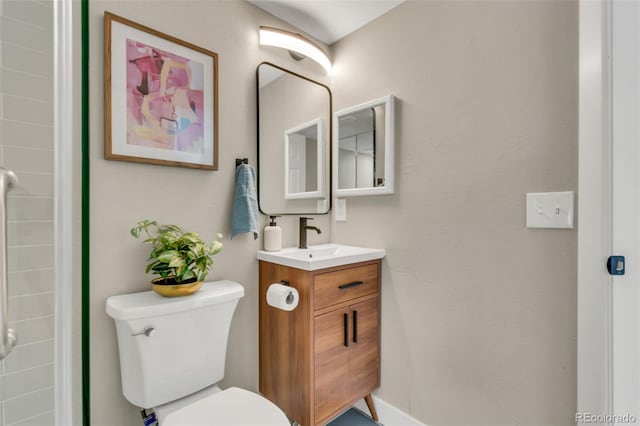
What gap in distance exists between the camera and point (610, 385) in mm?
977

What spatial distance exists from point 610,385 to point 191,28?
6.99 feet

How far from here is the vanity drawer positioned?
137 cm

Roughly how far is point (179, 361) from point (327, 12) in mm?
1861

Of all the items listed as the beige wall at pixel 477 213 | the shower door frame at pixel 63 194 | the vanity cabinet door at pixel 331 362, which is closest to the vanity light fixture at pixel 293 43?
the beige wall at pixel 477 213

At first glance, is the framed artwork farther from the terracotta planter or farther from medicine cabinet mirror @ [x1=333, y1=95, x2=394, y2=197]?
medicine cabinet mirror @ [x1=333, y1=95, x2=394, y2=197]

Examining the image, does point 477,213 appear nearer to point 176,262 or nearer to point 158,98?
point 176,262

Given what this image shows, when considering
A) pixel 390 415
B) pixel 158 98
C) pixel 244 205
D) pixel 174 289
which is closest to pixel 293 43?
pixel 158 98

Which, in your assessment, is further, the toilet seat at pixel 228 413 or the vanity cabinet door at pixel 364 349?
the vanity cabinet door at pixel 364 349

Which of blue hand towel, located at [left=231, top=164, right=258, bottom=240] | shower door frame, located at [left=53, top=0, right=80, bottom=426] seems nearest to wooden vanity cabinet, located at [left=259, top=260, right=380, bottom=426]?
blue hand towel, located at [left=231, top=164, right=258, bottom=240]

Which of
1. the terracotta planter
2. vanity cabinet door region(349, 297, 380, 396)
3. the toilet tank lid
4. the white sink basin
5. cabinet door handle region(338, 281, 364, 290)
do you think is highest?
the white sink basin

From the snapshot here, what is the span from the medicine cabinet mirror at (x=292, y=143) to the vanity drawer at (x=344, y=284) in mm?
501

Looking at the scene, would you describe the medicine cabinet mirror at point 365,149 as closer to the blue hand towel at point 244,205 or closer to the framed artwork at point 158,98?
the blue hand towel at point 244,205

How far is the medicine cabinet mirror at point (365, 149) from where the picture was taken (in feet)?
5.28

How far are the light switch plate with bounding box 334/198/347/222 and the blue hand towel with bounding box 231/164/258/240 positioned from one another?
0.59m
